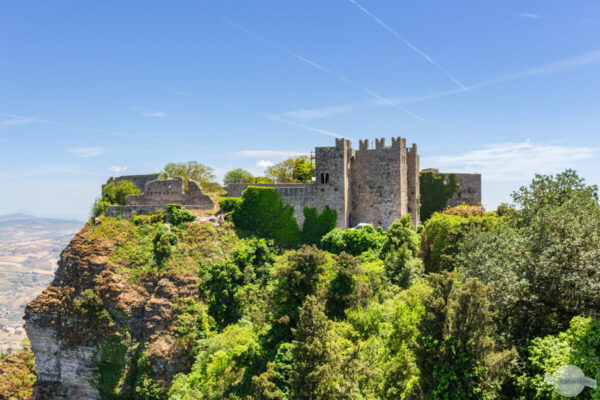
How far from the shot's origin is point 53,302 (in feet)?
123

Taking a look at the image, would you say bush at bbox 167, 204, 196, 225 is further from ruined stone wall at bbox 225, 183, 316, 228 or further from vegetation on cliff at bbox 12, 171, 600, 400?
ruined stone wall at bbox 225, 183, 316, 228

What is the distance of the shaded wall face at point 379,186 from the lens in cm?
4181

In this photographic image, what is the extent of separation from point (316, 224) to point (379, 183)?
7183 millimetres

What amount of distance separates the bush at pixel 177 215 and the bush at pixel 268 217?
4.34 metres

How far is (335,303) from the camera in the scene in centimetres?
2861

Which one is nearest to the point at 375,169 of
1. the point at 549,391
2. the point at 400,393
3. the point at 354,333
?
the point at 354,333

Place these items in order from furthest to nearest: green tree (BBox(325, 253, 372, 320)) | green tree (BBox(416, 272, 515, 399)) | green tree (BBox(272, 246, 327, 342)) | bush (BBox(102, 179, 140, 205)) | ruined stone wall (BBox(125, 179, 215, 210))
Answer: bush (BBox(102, 179, 140, 205))
ruined stone wall (BBox(125, 179, 215, 210))
green tree (BBox(272, 246, 327, 342))
green tree (BBox(325, 253, 372, 320))
green tree (BBox(416, 272, 515, 399))

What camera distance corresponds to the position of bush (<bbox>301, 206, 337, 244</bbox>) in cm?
4256

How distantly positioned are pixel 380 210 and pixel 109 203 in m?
29.8

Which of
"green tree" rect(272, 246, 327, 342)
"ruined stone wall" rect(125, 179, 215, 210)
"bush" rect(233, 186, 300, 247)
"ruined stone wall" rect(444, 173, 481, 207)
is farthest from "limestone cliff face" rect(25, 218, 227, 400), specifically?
"ruined stone wall" rect(444, 173, 481, 207)

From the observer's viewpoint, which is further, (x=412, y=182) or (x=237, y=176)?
(x=237, y=176)

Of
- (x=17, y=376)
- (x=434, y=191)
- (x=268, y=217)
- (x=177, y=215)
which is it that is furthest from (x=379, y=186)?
(x=17, y=376)

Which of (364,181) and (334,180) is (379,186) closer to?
(364,181)

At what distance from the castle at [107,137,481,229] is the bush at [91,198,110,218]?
4496 mm
